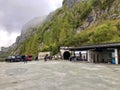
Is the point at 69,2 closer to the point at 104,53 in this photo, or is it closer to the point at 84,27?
the point at 84,27

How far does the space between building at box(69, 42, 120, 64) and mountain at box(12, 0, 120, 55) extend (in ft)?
97.2

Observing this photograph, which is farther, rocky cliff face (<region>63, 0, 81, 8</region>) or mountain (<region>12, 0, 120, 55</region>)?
rocky cliff face (<region>63, 0, 81, 8</region>)

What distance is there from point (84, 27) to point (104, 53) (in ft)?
253

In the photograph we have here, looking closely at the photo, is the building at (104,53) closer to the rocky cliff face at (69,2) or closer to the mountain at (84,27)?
the mountain at (84,27)

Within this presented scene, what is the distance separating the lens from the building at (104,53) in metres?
51.4

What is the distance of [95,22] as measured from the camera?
425 ft

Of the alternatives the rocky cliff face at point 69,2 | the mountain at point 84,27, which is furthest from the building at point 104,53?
the rocky cliff face at point 69,2

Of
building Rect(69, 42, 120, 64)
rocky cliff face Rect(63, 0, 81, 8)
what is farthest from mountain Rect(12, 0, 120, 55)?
building Rect(69, 42, 120, 64)

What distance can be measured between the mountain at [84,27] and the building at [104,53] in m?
29.6

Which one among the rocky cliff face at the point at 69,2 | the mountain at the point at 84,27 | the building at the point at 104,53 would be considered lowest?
the building at the point at 104,53

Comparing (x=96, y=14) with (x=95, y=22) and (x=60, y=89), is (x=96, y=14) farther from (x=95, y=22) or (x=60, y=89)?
(x=60, y=89)

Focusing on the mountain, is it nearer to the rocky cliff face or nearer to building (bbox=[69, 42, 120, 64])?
the rocky cliff face

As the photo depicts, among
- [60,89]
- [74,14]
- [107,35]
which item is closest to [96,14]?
[74,14]

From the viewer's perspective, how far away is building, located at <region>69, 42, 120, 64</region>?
51.4 metres
